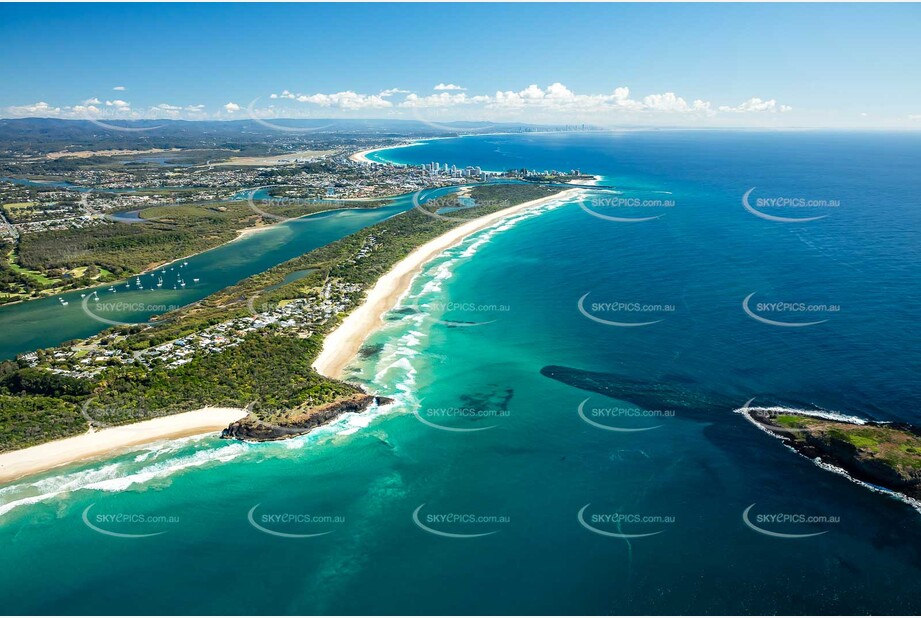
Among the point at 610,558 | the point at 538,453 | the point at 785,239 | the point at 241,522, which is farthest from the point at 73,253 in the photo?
the point at 785,239

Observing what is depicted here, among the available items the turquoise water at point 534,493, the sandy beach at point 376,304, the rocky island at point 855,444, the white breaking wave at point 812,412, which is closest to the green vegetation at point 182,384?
the sandy beach at point 376,304

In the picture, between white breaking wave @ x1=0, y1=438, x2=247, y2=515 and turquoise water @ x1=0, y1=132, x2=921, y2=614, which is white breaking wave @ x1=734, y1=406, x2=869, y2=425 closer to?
turquoise water @ x1=0, y1=132, x2=921, y2=614

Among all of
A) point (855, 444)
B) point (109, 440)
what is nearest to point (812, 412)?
point (855, 444)

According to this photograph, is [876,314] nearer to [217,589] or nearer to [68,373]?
[217,589]

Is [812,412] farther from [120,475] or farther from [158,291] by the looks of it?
[158,291]

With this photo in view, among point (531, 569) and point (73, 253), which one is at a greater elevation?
point (73, 253)

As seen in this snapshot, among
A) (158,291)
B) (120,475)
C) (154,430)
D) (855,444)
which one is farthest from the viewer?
(158,291)
